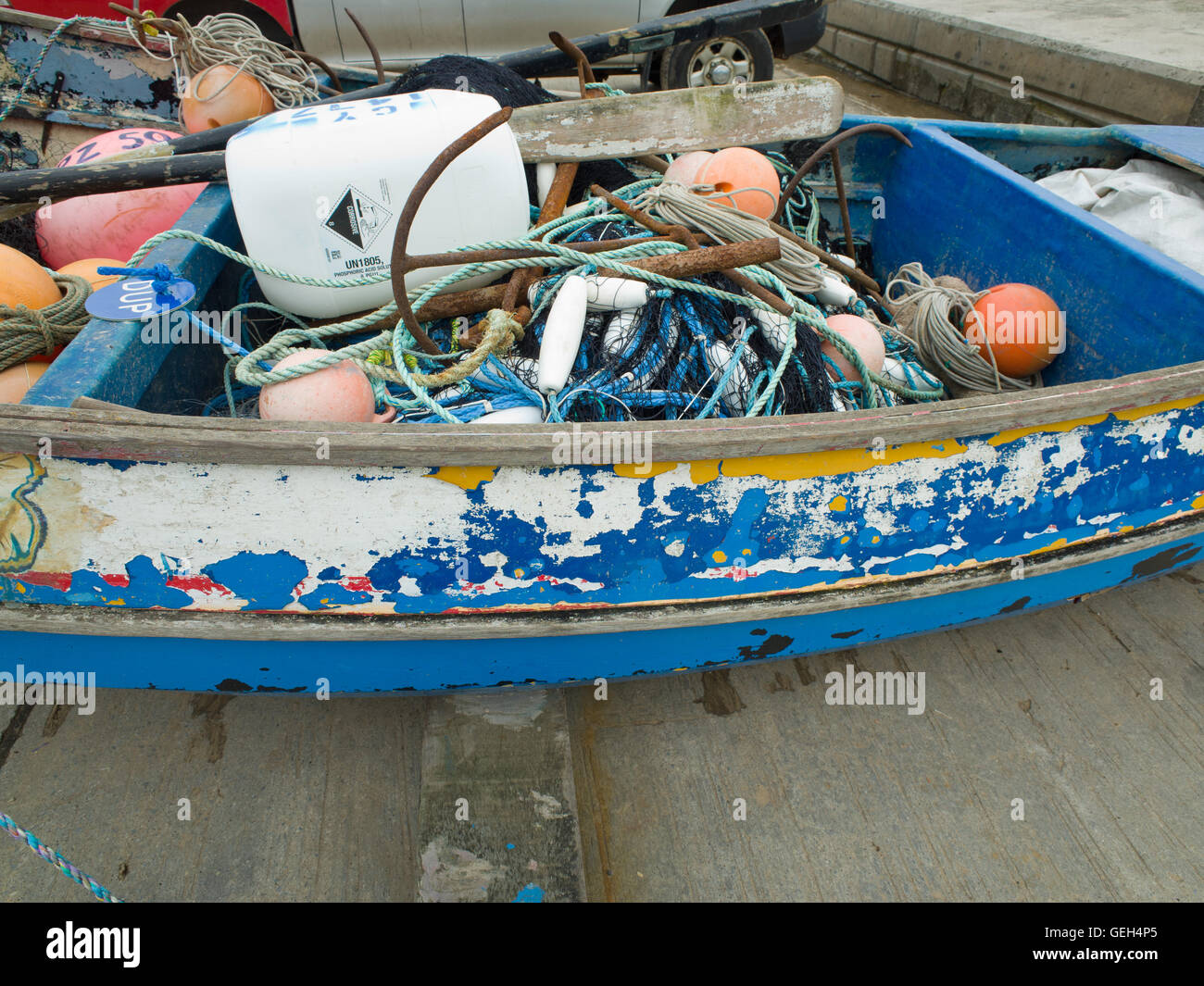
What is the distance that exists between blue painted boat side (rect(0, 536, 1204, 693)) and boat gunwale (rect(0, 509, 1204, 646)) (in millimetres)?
74

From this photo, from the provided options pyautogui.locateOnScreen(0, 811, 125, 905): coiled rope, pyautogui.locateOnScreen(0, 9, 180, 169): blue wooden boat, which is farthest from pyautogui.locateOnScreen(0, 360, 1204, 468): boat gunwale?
pyautogui.locateOnScreen(0, 9, 180, 169): blue wooden boat

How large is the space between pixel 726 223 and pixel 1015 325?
99 centimetres

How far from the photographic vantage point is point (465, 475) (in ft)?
4.90

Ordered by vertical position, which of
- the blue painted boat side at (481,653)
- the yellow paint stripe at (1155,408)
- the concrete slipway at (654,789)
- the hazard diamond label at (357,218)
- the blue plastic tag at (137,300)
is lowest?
the concrete slipway at (654,789)

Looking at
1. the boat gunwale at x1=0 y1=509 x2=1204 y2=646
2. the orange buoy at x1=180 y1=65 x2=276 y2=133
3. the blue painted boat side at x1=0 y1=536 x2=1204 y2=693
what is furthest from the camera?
the orange buoy at x1=180 y1=65 x2=276 y2=133

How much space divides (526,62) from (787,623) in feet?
9.85

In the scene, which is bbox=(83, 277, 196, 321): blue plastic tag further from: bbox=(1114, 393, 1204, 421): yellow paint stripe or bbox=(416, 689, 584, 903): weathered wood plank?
bbox=(1114, 393, 1204, 421): yellow paint stripe

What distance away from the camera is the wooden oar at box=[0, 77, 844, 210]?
2246 mm

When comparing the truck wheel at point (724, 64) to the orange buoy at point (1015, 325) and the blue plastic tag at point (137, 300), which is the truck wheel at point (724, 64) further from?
the blue plastic tag at point (137, 300)

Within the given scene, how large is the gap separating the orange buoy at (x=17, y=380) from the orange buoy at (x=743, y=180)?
2001 millimetres

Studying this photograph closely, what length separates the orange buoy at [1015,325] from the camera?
2.41 metres

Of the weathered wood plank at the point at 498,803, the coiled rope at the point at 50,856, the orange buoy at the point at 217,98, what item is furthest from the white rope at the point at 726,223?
the coiled rope at the point at 50,856

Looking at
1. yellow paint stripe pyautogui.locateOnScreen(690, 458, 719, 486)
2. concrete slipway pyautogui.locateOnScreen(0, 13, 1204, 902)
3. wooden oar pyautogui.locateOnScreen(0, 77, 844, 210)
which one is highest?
wooden oar pyautogui.locateOnScreen(0, 77, 844, 210)

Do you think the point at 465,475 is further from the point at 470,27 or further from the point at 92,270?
the point at 470,27
